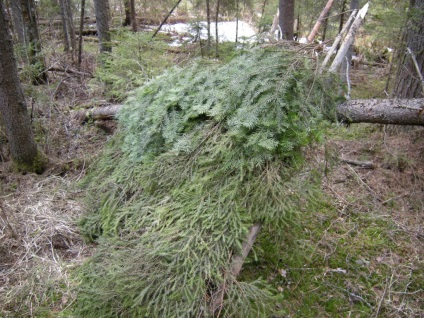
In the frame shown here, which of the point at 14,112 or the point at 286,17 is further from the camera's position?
the point at 286,17

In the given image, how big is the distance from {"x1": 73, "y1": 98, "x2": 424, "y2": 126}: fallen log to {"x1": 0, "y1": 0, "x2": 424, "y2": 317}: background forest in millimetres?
94

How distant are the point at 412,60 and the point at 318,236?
10.9 ft

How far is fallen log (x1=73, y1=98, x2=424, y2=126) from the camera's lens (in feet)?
10.3

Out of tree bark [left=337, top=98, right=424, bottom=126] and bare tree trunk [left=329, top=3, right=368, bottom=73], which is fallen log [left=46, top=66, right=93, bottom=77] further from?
tree bark [left=337, top=98, right=424, bottom=126]

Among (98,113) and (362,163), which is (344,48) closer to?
(362,163)

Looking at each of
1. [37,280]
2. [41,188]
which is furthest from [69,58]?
[37,280]

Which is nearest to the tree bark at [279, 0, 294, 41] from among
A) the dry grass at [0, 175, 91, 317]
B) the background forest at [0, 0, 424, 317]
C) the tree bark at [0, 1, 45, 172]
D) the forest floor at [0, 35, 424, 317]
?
the background forest at [0, 0, 424, 317]

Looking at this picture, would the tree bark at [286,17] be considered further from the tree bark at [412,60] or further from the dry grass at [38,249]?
the dry grass at [38,249]

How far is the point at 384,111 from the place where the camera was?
3.23 m

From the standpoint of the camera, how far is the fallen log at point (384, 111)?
3.14 meters

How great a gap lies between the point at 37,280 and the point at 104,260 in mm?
916

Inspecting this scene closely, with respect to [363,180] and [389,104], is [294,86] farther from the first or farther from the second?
[363,180]

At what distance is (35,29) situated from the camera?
7.17 m

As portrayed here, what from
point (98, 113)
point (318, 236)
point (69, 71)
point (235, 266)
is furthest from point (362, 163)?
point (69, 71)
